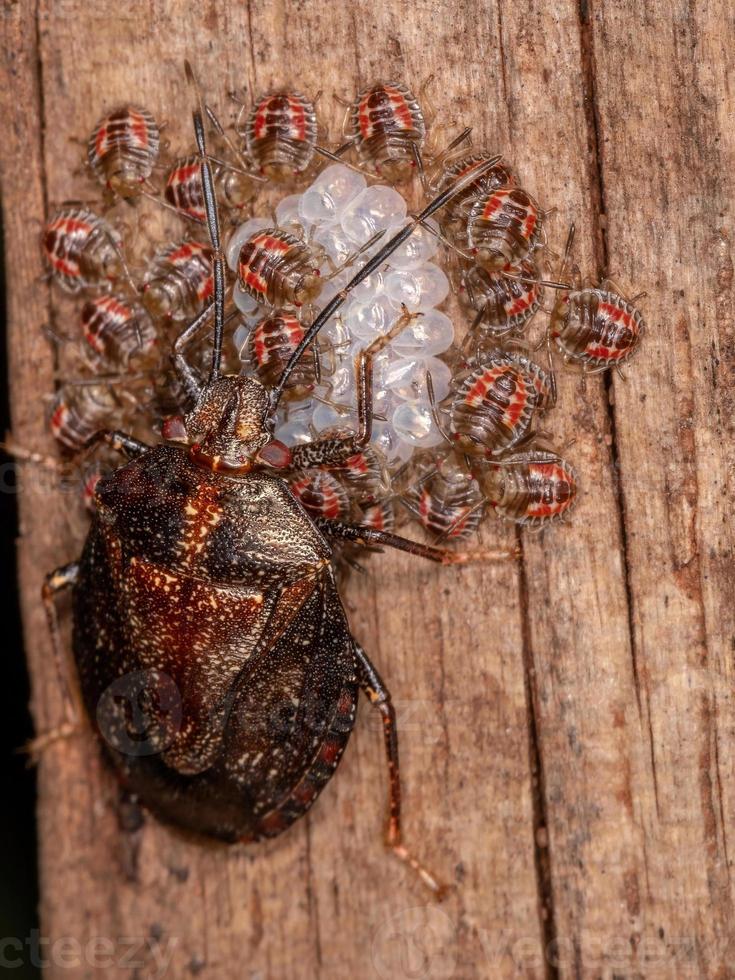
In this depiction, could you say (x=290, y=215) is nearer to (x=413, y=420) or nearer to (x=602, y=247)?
(x=413, y=420)

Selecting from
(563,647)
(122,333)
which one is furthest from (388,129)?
(563,647)

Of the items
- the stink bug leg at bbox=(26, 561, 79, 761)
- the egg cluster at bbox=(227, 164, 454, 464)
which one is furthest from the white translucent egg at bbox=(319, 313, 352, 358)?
the stink bug leg at bbox=(26, 561, 79, 761)

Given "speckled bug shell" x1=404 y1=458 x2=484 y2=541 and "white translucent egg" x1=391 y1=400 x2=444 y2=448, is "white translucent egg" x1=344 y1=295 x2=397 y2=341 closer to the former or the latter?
"white translucent egg" x1=391 y1=400 x2=444 y2=448

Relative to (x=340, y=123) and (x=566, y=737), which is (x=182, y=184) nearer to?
(x=340, y=123)

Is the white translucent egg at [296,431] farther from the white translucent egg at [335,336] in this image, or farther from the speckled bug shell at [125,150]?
the speckled bug shell at [125,150]

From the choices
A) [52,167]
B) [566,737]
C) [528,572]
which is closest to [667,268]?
[528,572]

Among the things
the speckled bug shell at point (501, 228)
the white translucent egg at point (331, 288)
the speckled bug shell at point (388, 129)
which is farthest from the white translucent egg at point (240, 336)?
the speckled bug shell at point (501, 228)
